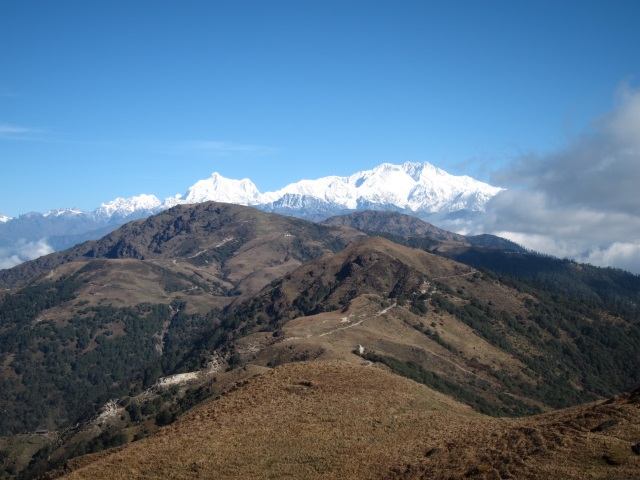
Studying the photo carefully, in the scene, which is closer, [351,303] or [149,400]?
[149,400]

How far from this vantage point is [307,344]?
446ft

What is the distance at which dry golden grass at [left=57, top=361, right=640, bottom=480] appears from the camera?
39.3 meters

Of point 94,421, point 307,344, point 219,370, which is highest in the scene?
point 307,344

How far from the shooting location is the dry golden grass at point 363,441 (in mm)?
39344

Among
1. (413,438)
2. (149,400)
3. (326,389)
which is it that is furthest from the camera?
(149,400)

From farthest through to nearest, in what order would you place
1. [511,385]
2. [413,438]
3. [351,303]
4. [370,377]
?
[351,303] < [511,385] < [370,377] < [413,438]

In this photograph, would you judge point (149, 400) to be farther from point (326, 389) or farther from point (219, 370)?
point (326, 389)

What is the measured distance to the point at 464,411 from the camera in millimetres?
67562

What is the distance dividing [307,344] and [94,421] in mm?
54110

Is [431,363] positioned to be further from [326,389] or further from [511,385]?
[326,389]

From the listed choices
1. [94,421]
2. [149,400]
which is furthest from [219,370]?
[94,421]

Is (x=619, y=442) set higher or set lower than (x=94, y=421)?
higher

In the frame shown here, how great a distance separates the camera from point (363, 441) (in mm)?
49812

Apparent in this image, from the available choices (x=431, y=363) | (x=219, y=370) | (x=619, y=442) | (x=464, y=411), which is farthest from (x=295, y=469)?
(x=431, y=363)
